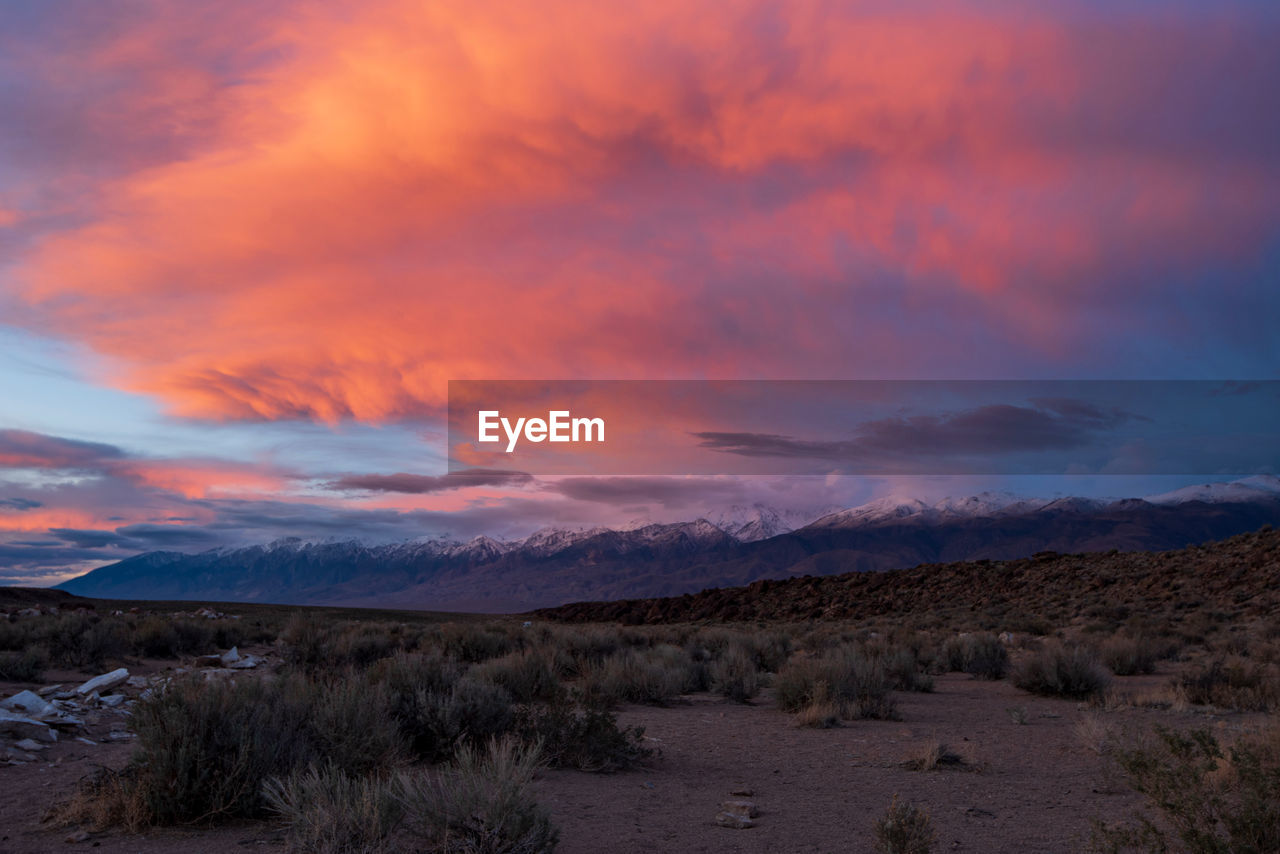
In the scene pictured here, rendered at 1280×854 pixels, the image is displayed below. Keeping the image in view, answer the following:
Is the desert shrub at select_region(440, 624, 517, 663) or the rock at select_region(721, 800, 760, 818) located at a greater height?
the rock at select_region(721, 800, 760, 818)

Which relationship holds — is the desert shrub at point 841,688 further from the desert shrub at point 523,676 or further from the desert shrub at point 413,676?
the desert shrub at point 413,676

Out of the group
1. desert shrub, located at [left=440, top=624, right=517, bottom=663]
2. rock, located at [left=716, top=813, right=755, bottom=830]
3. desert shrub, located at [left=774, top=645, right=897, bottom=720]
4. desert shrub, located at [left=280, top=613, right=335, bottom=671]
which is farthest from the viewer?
desert shrub, located at [left=440, top=624, right=517, bottom=663]

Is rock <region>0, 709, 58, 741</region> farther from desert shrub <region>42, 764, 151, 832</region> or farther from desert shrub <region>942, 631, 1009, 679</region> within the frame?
desert shrub <region>942, 631, 1009, 679</region>

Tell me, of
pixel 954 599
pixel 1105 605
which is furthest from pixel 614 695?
pixel 954 599

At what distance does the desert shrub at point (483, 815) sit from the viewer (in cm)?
575

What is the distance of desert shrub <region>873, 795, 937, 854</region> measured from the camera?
603cm

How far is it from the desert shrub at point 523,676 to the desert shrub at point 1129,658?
13.9 meters

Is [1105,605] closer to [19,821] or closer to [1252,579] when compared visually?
[1252,579]

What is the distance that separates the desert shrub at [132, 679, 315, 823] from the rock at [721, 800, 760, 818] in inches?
162

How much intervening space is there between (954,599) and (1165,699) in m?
33.7

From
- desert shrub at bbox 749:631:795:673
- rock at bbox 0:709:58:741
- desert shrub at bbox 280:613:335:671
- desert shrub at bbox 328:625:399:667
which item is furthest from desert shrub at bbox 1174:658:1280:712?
rock at bbox 0:709:58:741

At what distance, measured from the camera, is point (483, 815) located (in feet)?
19.1

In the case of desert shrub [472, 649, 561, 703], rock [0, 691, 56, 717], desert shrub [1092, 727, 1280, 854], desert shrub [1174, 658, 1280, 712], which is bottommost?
desert shrub [1174, 658, 1280, 712]

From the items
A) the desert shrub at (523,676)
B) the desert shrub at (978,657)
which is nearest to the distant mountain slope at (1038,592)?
the desert shrub at (978,657)
